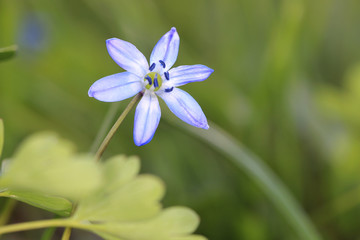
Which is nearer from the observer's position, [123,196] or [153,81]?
[123,196]

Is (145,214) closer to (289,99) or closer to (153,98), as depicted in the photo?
(153,98)

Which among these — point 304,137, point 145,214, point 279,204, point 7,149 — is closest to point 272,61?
point 304,137

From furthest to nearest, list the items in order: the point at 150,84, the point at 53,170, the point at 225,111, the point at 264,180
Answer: the point at 225,111 < the point at 264,180 < the point at 150,84 < the point at 53,170

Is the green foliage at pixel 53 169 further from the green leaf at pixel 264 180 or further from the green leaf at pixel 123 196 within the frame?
the green leaf at pixel 264 180

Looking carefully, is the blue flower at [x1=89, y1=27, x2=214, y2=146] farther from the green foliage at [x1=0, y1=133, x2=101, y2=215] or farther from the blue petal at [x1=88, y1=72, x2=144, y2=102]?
the green foliage at [x1=0, y1=133, x2=101, y2=215]

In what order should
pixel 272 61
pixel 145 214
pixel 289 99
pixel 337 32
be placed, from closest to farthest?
pixel 145 214, pixel 272 61, pixel 289 99, pixel 337 32

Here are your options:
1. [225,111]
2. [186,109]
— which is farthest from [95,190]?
[225,111]

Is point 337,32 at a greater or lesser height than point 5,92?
greater

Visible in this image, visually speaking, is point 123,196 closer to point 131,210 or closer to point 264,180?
point 131,210
